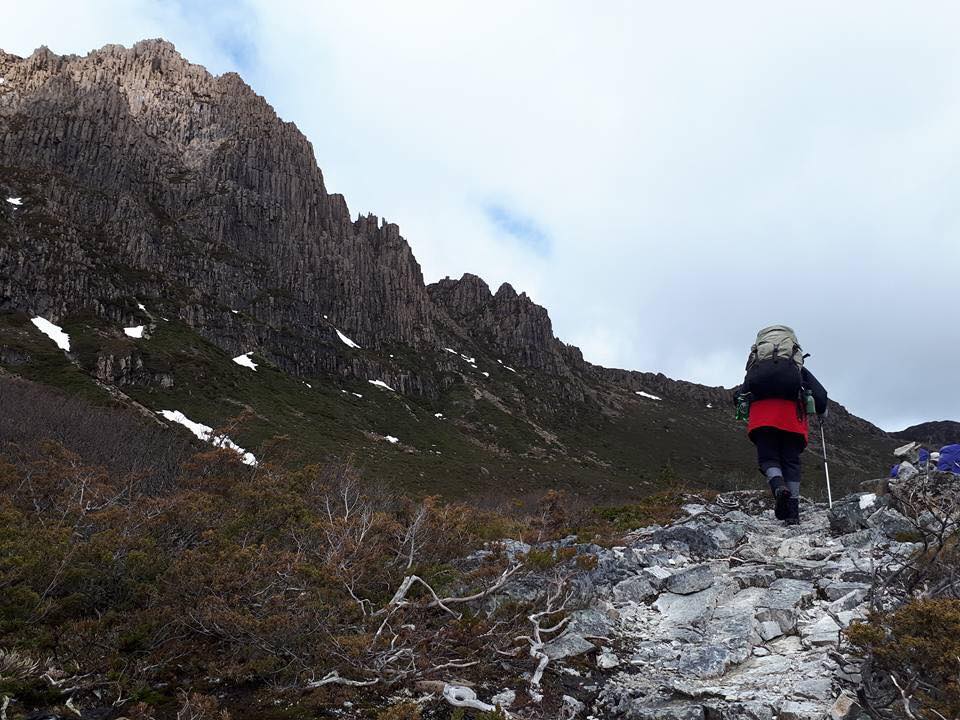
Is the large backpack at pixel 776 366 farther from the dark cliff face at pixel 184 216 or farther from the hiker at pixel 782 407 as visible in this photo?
the dark cliff face at pixel 184 216

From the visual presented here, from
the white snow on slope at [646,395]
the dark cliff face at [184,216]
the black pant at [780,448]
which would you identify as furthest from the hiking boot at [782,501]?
the white snow on slope at [646,395]

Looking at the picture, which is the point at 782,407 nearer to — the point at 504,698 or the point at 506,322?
the point at 504,698

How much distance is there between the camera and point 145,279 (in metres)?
98.8

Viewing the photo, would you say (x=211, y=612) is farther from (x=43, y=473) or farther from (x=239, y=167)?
(x=239, y=167)

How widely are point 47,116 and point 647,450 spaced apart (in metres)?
153

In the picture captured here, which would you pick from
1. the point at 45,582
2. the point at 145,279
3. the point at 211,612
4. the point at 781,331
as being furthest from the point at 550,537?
the point at 145,279

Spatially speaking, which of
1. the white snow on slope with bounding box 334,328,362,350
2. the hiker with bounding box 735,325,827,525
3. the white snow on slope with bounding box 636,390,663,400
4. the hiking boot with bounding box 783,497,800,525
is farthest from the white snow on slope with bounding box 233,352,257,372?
the white snow on slope with bounding box 636,390,663,400

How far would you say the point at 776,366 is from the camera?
963cm

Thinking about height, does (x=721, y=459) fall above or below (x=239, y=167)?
below

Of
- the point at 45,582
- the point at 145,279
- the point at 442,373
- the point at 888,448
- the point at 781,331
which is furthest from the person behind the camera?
the point at 888,448

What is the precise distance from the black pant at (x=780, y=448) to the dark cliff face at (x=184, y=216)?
329 feet

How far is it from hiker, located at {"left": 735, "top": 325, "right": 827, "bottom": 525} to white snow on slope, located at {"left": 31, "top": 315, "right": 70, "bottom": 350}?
87.2 m

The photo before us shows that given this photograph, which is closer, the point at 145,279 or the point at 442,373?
the point at 145,279

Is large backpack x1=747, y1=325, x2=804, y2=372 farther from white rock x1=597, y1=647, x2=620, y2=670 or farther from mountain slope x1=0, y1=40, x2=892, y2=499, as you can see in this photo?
mountain slope x1=0, y1=40, x2=892, y2=499
